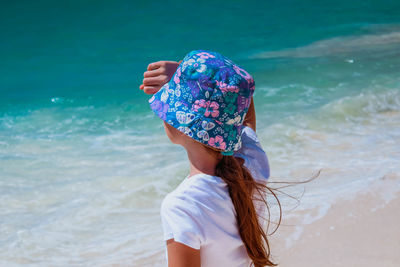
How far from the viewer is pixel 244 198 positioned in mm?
1222

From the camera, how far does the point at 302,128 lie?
5023 mm

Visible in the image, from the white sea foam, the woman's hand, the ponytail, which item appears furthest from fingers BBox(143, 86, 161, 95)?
the white sea foam

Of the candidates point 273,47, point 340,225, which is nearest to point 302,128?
point 340,225

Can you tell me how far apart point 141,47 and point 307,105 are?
5.60 metres

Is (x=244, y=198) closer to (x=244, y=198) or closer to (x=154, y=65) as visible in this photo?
(x=244, y=198)

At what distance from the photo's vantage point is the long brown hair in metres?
1.21

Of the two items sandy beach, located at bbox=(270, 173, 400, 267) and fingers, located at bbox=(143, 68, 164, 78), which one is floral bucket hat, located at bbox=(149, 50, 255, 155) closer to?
fingers, located at bbox=(143, 68, 164, 78)

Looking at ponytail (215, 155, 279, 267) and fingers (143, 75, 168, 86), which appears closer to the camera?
ponytail (215, 155, 279, 267)

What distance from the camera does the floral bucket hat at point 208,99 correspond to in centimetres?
116

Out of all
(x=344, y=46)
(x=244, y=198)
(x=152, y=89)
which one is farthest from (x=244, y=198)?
(x=344, y=46)

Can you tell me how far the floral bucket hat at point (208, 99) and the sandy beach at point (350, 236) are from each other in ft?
4.76

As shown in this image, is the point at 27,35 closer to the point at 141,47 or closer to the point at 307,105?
the point at 141,47

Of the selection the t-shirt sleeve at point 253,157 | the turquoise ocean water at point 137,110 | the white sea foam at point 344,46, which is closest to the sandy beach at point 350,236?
the turquoise ocean water at point 137,110

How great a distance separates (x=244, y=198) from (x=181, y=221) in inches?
7.4
